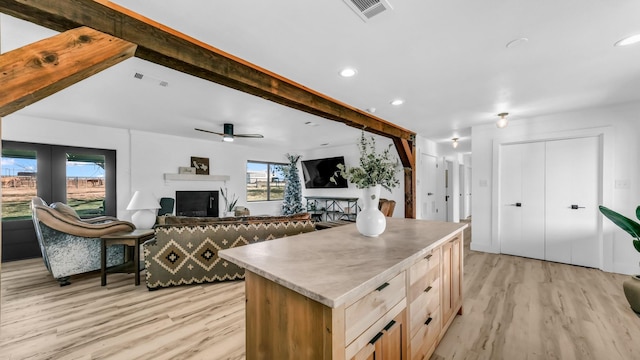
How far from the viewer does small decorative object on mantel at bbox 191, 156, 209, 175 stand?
6090 millimetres

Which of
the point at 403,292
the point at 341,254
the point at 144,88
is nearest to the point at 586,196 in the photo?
the point at 403,292

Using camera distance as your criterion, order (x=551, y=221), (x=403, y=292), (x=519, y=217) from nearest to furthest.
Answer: (x=403, y=292)
(x=551, y=221)
(x=519, y=217)

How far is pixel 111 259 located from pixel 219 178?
3.24m

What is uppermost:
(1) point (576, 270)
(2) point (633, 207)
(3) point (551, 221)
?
(2) point (633, 207)

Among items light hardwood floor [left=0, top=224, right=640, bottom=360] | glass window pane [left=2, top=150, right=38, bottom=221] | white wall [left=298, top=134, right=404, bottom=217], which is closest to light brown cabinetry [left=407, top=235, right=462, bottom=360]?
light hardwood floor [left=0, top=224, right=640, bottom=360]

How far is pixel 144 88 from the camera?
9.75ft

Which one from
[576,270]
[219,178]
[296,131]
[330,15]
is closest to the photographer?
[330,15]

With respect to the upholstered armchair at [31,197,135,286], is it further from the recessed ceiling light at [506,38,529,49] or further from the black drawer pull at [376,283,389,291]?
the recessed ceiling light at [506,38,529,49]

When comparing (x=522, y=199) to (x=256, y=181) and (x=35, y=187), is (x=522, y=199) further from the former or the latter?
(x=35, y=187)

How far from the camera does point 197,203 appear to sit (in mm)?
6105

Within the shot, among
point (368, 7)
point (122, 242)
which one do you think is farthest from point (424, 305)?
point (122, 242)

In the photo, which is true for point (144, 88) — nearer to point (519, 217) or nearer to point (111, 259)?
→ point (111, 259)

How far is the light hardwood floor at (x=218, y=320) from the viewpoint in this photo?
1.99m

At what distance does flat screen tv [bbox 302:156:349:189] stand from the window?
2.63 ft
